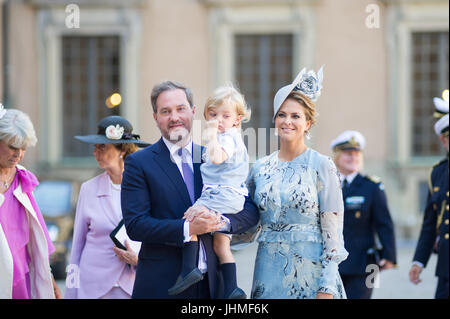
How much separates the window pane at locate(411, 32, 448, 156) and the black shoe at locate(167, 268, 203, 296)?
14230 millimetres

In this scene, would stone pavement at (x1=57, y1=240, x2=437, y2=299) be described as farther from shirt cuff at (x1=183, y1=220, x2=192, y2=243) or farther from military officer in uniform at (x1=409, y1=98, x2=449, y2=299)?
shirt cuff at (x1=183, y1=220, x2=192, y2=243)

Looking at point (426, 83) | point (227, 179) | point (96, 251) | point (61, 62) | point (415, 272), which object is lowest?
point (415, 272)

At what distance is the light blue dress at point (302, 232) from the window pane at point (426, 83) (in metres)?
13.6

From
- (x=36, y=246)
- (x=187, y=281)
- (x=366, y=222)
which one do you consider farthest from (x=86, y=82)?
(x=187, y=281)

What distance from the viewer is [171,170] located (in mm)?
4055

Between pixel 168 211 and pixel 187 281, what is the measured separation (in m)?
0.38

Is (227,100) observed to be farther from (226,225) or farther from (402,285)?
(402,285)

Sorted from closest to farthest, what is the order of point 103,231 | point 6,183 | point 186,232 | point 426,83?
1. point 186,232
2. point 6,183
3. point 103,231
4. point 426,83

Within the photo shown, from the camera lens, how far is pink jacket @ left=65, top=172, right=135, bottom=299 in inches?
206

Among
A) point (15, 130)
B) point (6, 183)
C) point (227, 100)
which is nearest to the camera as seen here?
point (227, 100)
